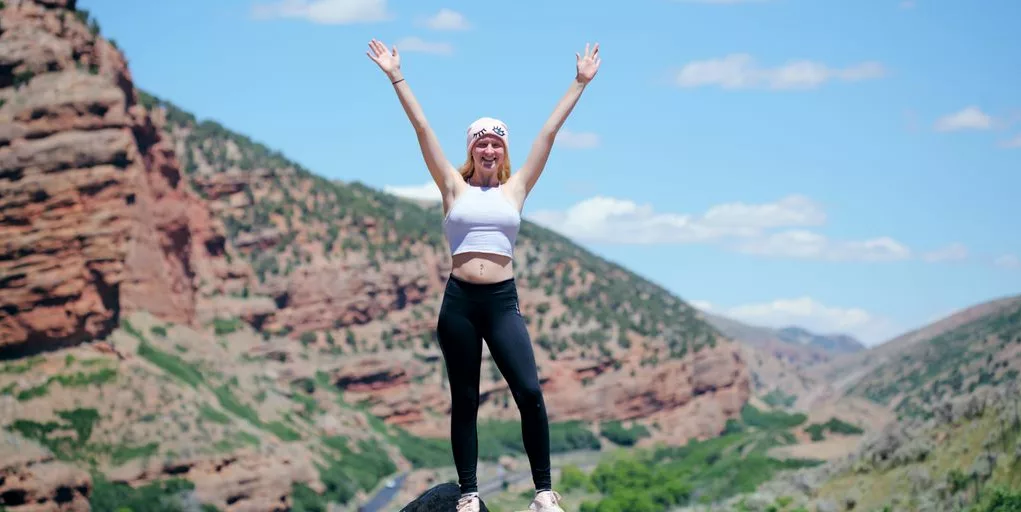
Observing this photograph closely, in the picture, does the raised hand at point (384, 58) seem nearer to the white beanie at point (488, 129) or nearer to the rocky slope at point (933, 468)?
the white beanie at point (488, 129)

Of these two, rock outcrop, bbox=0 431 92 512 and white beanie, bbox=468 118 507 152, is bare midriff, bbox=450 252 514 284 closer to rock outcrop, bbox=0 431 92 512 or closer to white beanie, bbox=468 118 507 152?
white beanie, bbox=468 118 507 152

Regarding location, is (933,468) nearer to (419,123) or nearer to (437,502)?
(437,502)

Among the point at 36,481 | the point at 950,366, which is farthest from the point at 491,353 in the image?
the point at 950,366

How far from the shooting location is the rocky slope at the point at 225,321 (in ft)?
209

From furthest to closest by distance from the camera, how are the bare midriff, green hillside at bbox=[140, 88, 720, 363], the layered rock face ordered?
green hillside at bbox=[140, 88, 720, 363], the layered rock face, the bare midriff

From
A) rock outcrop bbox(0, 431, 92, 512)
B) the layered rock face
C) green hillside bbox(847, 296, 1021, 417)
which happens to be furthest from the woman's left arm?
green hillside bbox(847, 296, 1021, 417)

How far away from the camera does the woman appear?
41.2ft

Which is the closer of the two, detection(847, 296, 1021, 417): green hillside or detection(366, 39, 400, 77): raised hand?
detection(366, 39, 400, 77): raised hand

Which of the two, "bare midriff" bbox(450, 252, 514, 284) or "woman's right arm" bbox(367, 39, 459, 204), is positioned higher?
"woman's right arm" bbox(367, 39, 459, 204)

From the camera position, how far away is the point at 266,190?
125 metres

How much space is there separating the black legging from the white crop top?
0.31 m

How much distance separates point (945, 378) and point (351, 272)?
152 ft

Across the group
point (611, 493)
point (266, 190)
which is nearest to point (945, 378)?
point (611, 493)

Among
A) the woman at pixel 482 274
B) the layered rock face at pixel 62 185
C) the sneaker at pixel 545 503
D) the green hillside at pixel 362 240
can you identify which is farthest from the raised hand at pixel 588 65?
the green hillside at pixel 362 240
